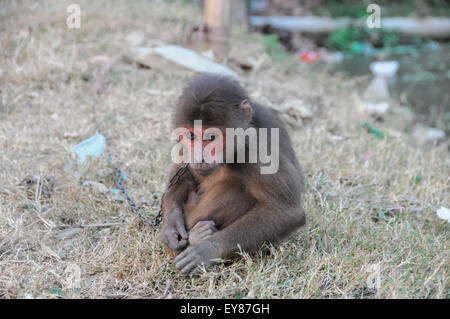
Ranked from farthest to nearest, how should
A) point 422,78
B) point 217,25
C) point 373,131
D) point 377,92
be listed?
point 422,78 → point 377,92 → point 217,25 → point 373,131

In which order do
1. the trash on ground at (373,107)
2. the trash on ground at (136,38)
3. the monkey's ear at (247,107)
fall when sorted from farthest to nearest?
the trash on ground at (136,38) < the trash on ground at (373,107) < the monkey's ear at (247,107)

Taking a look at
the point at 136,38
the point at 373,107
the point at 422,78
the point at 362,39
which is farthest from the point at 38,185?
the point at 362,39

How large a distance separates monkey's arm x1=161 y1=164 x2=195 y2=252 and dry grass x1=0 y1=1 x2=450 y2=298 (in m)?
0.16

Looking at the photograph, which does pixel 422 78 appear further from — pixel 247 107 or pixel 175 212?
pixel 175 212

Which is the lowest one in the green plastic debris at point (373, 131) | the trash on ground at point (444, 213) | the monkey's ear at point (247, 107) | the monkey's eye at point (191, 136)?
the trash on ground at point (444, 213)

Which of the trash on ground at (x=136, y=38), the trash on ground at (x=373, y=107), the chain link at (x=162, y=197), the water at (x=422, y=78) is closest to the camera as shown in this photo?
the chain link at (x=162, y=197)

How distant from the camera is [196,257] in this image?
3070mm

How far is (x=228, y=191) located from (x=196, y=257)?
52 cm

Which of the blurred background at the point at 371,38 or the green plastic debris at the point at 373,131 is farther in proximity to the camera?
the blurred background at the point at 371,38

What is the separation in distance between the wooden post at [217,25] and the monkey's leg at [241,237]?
4823 millimetres

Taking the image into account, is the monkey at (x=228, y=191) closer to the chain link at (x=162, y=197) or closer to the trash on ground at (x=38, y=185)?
the chain link at (x=162, y=197)

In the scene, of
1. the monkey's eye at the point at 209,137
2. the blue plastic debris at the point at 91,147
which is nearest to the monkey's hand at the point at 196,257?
the monkey's eye at the point at 209,137

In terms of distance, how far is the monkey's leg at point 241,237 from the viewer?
308cm
